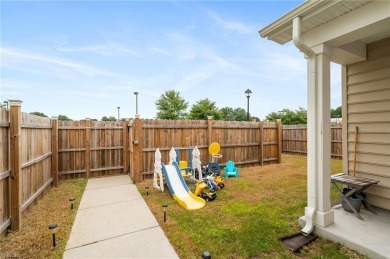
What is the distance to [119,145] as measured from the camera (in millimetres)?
8023

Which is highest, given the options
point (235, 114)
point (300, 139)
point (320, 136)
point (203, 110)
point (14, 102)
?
point (235, 114)

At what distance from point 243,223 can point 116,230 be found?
235 cm

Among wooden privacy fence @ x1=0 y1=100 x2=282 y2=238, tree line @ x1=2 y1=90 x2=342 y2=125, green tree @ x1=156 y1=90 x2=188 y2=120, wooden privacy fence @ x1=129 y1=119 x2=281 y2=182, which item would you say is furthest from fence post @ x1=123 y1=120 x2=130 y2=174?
green tree @ x1=156 y1=90 x2=188 y2=120

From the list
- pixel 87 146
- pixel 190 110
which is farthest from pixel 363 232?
pixel 190 110

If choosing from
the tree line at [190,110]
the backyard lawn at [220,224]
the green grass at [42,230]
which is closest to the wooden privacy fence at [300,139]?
the backyard lawn at [220,224]

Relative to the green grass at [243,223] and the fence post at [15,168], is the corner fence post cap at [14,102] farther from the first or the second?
the green grass at [243,223]

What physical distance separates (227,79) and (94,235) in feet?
78.4

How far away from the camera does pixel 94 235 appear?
320cm

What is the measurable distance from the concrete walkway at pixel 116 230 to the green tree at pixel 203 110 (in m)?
22.9

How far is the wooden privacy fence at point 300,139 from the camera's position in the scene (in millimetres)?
11234

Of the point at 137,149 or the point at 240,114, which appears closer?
the point at 137,149

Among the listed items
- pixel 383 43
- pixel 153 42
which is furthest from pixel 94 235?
pixel 153 42

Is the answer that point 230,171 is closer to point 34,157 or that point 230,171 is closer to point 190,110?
point 34,157

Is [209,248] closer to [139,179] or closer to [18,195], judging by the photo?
[18,195]
